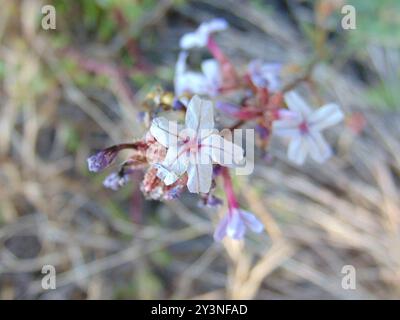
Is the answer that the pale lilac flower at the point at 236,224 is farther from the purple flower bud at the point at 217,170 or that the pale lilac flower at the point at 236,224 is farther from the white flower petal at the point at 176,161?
the white flower petal at the point at 176,161

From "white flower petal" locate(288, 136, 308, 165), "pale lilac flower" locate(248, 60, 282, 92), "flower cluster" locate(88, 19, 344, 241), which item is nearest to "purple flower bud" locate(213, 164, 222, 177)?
"flower cluster" locate(88, 19, 344, 241)

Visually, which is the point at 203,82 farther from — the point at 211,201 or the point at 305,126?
the point at 211,201

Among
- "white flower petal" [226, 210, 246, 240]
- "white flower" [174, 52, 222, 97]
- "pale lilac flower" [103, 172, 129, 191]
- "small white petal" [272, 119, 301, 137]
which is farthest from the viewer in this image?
"white flower" [174, 52, 222, 97]

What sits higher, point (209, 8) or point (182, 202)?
point (209, 8)

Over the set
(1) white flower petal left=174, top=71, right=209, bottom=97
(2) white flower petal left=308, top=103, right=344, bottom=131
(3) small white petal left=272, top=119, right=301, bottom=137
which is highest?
(1) white flower petal left=174, top=71, right=209, bottom=97

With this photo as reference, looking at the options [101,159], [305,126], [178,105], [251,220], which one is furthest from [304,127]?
[101,159]

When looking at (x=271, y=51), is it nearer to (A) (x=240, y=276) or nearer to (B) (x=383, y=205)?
(B) (x=383, y=205)

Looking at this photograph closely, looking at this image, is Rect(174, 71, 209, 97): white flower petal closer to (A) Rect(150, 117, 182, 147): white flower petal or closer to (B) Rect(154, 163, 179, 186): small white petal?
(A) Rect(150, 117, 182, 147): white flower petal
